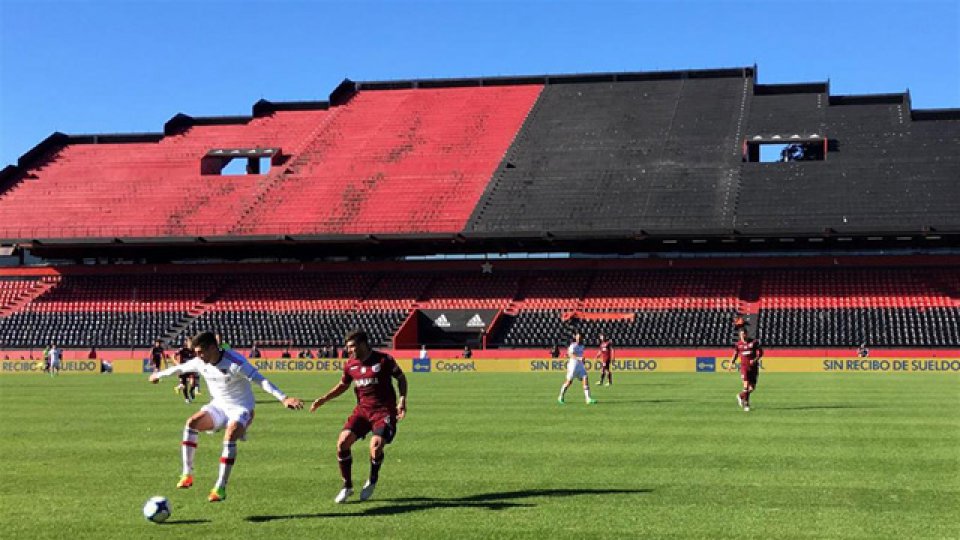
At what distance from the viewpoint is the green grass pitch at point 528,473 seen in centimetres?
1191

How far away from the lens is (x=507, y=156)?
247 ft

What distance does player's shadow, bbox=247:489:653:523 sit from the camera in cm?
1264

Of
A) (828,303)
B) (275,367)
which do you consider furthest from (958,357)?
(275,367)

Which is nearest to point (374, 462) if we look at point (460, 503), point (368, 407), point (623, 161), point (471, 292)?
point (368, 407)

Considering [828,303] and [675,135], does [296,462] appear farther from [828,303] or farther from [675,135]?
[675,135]

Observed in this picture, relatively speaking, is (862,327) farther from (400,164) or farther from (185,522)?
(185,522)

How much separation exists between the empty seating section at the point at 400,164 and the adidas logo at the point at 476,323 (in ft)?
20.2

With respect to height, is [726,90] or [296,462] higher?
[726,90]

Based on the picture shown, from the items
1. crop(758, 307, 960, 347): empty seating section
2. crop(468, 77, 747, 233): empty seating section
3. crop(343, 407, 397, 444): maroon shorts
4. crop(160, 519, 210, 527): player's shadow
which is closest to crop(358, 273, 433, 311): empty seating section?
crop(468, 77, 747, 233): empty seating section

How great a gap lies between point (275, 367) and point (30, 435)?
35961 mm

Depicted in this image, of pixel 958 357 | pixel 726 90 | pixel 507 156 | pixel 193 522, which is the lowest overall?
pixel 193 522

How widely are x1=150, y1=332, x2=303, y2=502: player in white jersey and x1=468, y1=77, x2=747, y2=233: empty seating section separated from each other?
51.7 metres

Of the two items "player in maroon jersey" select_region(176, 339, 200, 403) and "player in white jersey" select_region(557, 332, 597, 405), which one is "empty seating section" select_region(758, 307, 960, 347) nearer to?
"player in white jersey" select_region(557, 332, 597, 405)

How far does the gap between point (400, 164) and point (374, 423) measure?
208 ft
